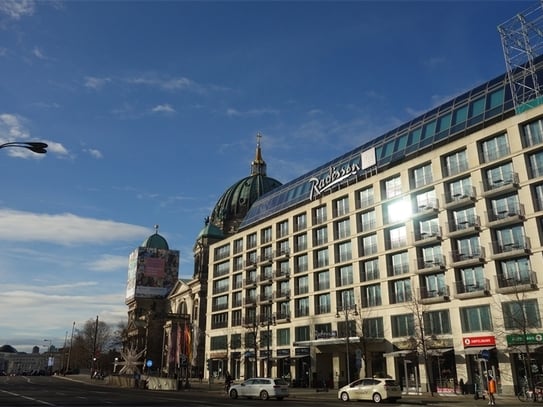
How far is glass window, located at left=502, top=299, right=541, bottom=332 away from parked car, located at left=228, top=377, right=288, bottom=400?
17.6 m

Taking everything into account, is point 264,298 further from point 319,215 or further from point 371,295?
point 371,295

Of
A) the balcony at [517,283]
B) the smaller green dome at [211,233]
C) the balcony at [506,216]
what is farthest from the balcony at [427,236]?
the smaller green dome at [211,233]

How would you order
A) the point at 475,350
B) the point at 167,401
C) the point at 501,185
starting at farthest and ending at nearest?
the point at 501,185
the point at 475,350
the point at 167,401

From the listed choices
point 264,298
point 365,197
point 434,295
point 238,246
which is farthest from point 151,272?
point 434,295

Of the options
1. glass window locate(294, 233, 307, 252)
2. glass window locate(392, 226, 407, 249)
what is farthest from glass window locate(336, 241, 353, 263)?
glass window locate(294, 233, 307, 252)

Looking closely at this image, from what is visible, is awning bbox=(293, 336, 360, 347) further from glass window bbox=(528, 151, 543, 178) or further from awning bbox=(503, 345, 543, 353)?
glass window bbox=(528, 151, 543, 178)

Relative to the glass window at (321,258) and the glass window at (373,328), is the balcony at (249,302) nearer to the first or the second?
the glass window at (321,258)

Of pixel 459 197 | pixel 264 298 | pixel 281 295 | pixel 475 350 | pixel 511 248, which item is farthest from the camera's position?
pixel 264 298

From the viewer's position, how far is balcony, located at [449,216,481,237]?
43469 mm

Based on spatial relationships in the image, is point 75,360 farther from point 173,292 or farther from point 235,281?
point 235,281

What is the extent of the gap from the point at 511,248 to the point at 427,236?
831 cm

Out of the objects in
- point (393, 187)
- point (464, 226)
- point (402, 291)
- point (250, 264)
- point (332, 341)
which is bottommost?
point (332, 341)

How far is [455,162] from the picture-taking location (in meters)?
46.9

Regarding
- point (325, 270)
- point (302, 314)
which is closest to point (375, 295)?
point (325, 270)
